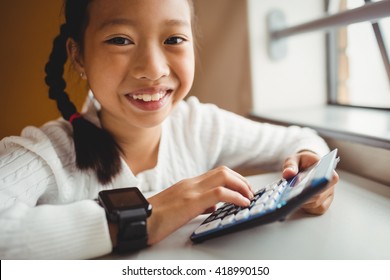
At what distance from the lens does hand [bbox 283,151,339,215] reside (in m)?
0.54

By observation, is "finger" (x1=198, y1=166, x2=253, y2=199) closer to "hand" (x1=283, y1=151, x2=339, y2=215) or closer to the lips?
"hand" (x1=283, y1=151, x2=339, y2=215)

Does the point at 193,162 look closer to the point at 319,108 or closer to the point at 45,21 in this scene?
the point at 45,21

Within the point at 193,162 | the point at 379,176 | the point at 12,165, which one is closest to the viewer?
the point at 12,165

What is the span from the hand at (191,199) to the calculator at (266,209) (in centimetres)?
2

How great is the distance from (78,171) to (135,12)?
306 mm

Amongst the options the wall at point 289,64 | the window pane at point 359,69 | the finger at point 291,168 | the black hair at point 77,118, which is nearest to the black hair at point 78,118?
the black hair at point 77,118

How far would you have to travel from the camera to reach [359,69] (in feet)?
3.74

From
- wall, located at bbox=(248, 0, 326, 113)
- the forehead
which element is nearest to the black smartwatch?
the forehead

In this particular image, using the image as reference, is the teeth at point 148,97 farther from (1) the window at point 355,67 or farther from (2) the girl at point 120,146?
(1) the window at point 355,67

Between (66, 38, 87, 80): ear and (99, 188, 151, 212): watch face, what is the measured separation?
1.03 feet
